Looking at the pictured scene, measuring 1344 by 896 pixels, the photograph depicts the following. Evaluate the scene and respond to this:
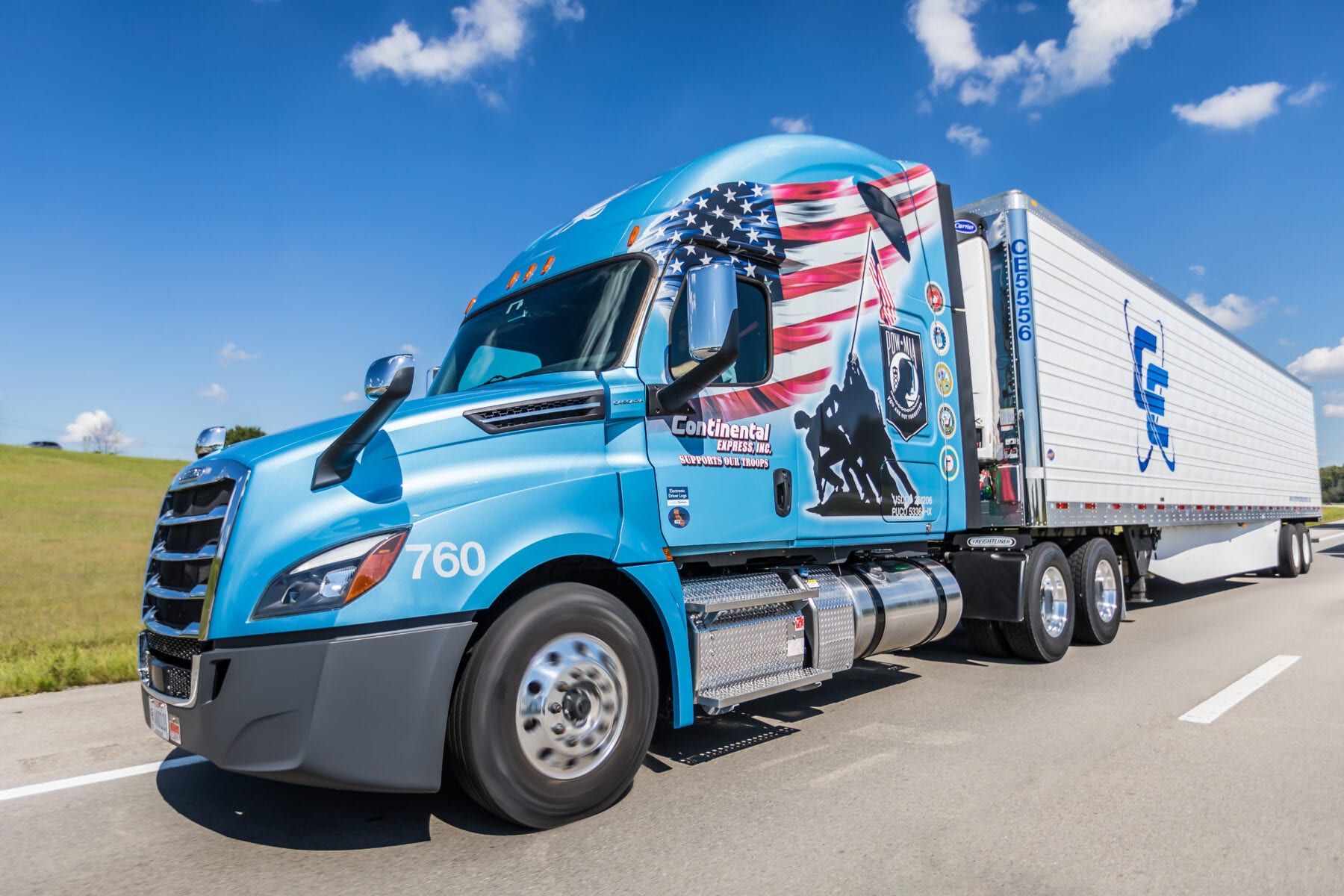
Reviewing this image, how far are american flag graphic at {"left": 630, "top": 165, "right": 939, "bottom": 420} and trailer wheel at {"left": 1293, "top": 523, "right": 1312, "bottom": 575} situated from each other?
51.6 feet

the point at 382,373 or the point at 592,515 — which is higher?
the point at 382,373

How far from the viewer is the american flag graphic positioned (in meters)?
4.56

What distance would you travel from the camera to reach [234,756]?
3.06 meters

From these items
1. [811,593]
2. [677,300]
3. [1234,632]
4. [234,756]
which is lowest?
[1234,632]

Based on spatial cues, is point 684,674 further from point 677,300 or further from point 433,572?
point 677,300

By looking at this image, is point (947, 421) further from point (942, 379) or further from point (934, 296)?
point (934, 296)

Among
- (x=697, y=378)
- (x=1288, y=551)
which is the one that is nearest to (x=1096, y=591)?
(x=697, y=378)

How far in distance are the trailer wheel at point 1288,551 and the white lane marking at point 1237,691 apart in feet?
34.3

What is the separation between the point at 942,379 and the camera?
6.43m

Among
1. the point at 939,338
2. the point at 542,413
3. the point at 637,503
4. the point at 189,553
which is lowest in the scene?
the point at 189,553

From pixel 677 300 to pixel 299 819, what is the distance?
294cm

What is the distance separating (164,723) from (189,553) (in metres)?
0.65

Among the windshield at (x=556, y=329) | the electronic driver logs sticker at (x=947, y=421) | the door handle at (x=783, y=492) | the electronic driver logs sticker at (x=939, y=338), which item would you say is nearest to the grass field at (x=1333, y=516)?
the electronic driver logs sticker at (x=947, y=421)

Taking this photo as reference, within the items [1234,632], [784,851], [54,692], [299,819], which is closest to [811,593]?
[784,851]
